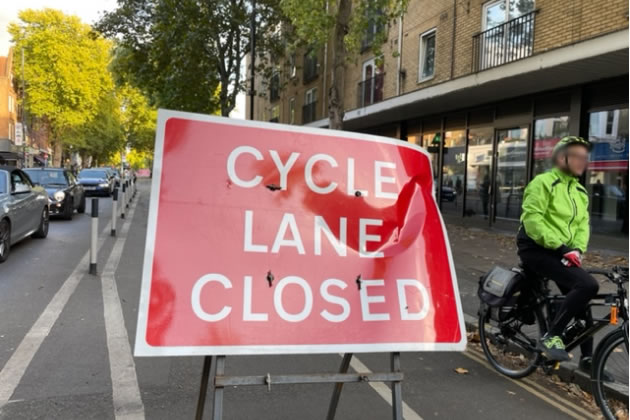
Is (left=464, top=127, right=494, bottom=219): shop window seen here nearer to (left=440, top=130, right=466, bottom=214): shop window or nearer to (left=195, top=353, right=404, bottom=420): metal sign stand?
(left=440, top=130, right=466, bottom=214): shop window

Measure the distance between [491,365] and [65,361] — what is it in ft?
11.5

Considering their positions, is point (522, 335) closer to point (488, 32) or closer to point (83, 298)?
point (83, 298)

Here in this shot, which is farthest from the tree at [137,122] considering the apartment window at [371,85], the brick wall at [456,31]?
the apartment window at [371,85]

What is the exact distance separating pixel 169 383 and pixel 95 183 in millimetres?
23351

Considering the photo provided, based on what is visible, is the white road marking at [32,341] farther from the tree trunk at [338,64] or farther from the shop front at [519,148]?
the shop front at [519,148]

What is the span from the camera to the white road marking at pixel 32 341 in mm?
3610

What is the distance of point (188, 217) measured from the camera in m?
2.31

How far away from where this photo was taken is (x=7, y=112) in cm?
4925

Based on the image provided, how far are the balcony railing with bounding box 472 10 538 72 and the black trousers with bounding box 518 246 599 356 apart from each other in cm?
906

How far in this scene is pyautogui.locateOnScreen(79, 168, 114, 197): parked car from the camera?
971 inches

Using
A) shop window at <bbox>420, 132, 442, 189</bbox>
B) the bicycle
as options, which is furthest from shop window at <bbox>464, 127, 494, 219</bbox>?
the bicycle

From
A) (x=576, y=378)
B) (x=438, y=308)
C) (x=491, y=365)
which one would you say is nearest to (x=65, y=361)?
(x=438, y=308)

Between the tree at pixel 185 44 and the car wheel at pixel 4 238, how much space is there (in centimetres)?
1397

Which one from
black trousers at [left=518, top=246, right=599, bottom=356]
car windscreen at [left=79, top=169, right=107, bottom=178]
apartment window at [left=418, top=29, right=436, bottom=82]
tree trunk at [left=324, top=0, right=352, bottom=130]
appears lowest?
black trousers at [left=518, top=246, right=599, bottom=356]
